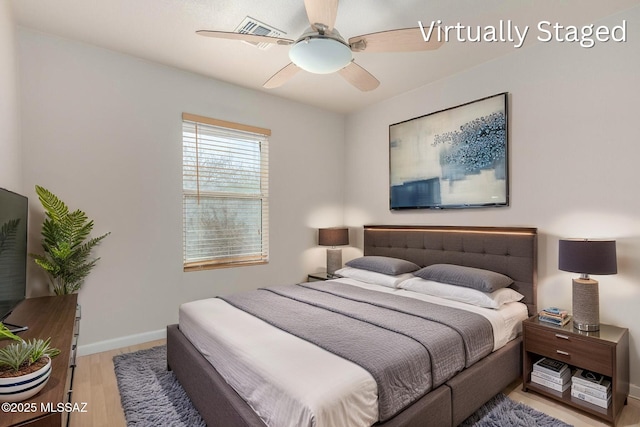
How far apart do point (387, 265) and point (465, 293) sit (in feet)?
2.80

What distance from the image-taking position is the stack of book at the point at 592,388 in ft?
6.69

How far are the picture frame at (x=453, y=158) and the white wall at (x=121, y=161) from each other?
1793 mm

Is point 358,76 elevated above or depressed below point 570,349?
above

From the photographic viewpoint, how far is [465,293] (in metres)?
2.63

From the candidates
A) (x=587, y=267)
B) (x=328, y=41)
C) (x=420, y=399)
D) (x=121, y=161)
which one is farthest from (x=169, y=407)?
(x=587, y=267)

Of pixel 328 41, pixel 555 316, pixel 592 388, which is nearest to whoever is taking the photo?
pixel 328 41

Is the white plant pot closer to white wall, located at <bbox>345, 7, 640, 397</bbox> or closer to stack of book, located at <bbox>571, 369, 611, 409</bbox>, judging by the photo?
stack of book, located at <bbox>571, 369, 611, 409</bbox>

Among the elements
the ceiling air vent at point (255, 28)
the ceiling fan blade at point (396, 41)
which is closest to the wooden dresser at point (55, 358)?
the ceiling fan blade at point (396, 41)

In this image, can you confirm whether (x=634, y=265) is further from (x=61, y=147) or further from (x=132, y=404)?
(x=61, y=147)

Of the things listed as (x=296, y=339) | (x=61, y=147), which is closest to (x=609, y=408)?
(x=296, y=339)

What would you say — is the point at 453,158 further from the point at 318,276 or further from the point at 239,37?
the point at 239,37

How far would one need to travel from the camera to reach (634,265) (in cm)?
225

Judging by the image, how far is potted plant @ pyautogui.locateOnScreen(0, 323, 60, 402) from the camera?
97 centimetres

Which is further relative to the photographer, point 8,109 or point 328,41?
point 8,109
